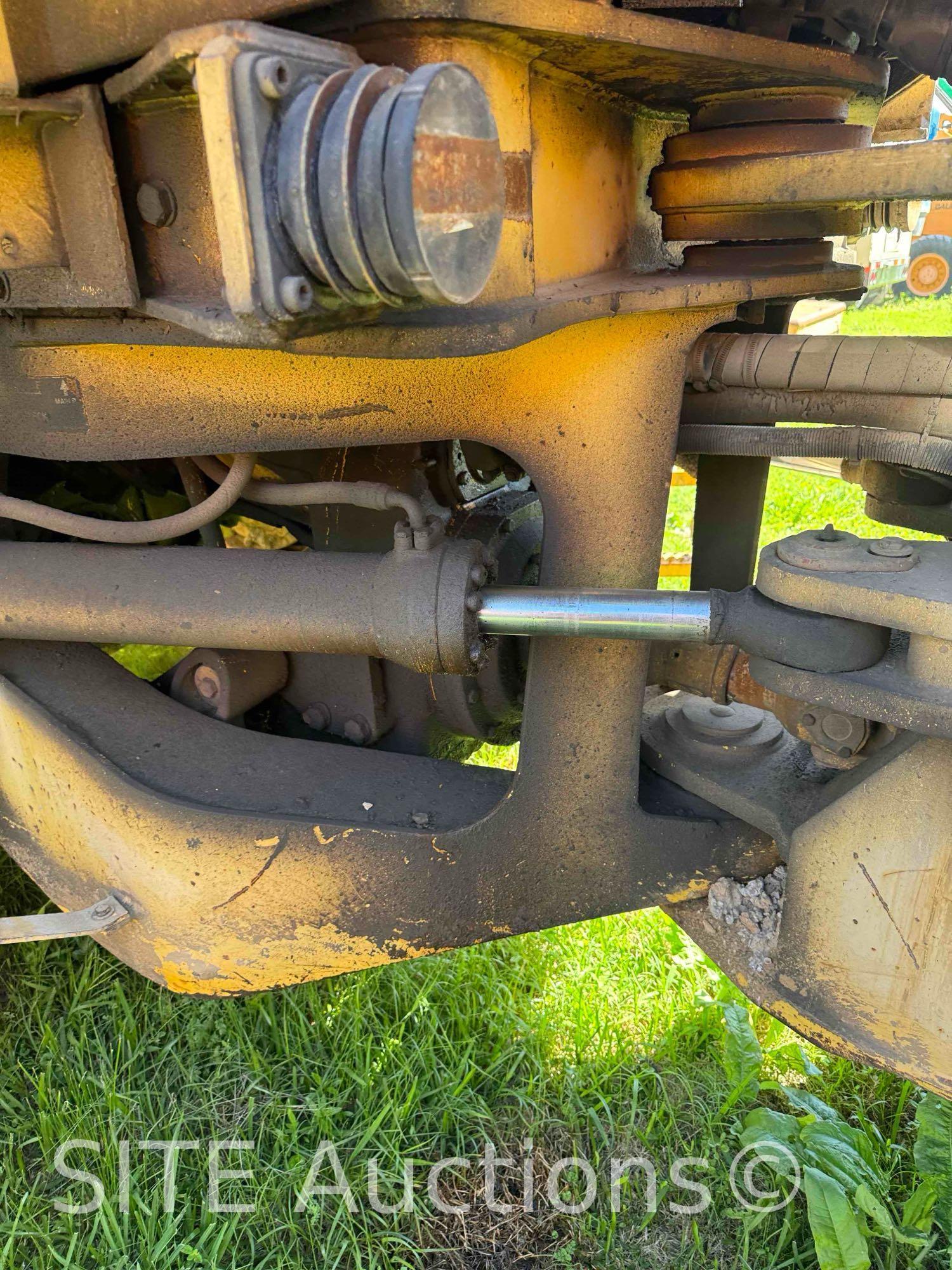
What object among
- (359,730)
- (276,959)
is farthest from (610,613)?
(276,959)

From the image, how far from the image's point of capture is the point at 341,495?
1.35 m

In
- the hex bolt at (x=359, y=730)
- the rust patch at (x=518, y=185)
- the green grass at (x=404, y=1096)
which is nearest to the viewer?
the rust patch at (x=518, y=185)

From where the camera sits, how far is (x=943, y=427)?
1189 millimetres

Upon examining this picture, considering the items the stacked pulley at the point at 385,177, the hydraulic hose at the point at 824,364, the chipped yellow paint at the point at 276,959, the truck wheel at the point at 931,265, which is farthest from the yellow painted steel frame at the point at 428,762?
the truck wheel at the point at 931,265

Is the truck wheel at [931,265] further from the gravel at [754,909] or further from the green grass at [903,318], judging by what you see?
the gravel at [754,909]

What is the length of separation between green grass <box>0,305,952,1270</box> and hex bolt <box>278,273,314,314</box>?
4.58 feet

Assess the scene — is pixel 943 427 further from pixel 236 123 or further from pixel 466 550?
pixel 236 123

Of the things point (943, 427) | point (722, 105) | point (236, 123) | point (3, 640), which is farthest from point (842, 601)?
point (3, 640)

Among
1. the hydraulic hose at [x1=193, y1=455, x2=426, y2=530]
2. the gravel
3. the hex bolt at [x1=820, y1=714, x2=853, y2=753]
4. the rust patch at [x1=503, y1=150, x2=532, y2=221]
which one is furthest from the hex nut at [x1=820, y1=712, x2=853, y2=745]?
the rust patch at [x1=503, y1=150, x2=532, y2=221]

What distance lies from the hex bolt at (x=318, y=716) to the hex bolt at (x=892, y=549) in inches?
36.7

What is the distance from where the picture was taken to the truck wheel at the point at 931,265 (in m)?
11.8

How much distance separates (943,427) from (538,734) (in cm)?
63

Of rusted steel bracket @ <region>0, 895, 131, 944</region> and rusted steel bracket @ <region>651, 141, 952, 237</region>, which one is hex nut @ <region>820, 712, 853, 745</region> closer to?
rusted steel bracket @ <region>651, 141, 952, 237</region>
